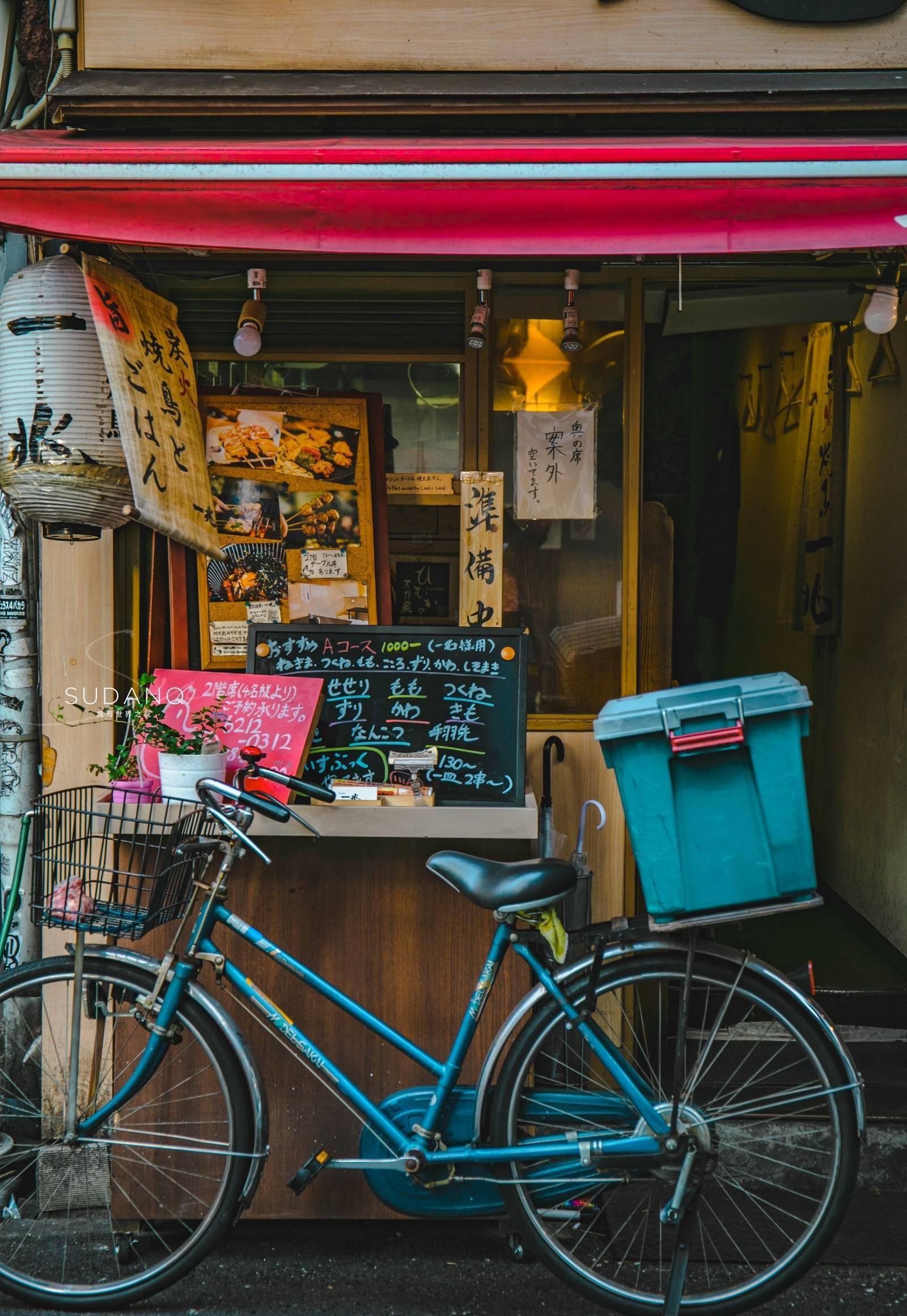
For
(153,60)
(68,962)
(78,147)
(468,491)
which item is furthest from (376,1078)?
(153,60)

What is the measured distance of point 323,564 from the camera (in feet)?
15.6

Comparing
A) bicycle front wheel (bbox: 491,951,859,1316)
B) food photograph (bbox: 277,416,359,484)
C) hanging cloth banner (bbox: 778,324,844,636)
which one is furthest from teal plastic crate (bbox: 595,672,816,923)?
hanging cloth banner (bbox: 778,324,844,636)

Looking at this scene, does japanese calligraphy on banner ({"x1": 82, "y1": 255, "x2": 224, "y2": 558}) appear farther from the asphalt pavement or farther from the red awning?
the asphalt pavement

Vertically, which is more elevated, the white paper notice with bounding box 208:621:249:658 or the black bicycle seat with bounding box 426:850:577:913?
the white paper notice with bounding box 208:621:249:658

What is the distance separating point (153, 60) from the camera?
4.21m

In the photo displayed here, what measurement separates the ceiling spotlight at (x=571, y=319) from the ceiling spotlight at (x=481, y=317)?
0.33m

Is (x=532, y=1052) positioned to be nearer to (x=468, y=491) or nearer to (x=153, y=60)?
(x=468, y=491)

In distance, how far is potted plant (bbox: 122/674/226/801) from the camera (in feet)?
12.3

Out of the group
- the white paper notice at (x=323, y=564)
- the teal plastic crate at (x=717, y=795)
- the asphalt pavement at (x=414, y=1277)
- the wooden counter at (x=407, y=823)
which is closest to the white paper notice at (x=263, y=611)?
the white paper notice at (x=323, y=564)

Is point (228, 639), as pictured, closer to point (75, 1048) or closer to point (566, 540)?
point (566, 540)

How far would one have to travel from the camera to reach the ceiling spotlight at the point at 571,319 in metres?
4.56

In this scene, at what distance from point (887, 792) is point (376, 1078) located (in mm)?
3706

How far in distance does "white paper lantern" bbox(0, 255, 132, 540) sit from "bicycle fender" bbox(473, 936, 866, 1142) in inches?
91.7

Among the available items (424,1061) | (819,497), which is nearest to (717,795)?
(424,1061)
